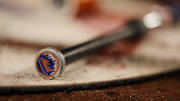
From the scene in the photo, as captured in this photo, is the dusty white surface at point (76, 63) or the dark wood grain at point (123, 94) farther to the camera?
the dusty white surface at point (76, 63)

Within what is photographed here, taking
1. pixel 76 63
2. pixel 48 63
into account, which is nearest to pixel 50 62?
pixel 48 63

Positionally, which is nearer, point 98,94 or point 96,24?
point 98,94

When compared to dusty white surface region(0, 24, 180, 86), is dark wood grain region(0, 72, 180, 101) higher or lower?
lower

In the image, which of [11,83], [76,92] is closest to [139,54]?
[76,92]

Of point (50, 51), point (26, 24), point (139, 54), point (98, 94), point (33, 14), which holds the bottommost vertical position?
point (98, 94)

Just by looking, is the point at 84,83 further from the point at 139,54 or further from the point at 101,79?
the point at 139,54

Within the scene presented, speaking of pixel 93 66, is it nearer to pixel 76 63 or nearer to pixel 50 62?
pixel 76 63

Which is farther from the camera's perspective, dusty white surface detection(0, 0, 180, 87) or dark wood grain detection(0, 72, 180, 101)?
dusty white surface detection(0, 0, 180, 87)

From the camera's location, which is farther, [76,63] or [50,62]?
[76,63]
